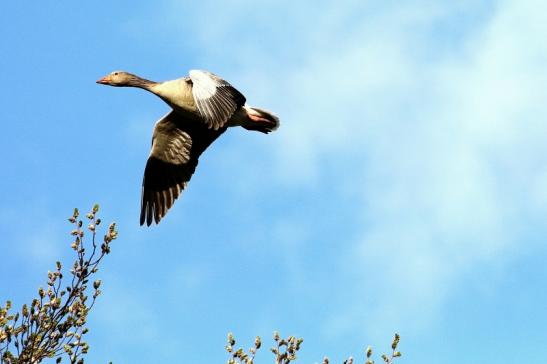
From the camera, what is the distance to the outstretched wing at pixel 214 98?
1170 centimetres

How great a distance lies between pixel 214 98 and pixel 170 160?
2986mm

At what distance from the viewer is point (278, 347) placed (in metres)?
8.25

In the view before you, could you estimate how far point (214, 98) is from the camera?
39.3 ft

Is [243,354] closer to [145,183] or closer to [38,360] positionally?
[38,360]

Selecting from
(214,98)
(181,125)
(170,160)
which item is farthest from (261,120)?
(170,160)

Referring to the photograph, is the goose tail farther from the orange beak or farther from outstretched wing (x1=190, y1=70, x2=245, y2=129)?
the orange beak

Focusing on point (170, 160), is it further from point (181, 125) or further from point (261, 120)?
point (261, 120)

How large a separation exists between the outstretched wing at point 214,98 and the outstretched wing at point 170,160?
1.87m

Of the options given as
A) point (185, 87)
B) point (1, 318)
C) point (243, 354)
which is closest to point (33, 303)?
point (1, 318)

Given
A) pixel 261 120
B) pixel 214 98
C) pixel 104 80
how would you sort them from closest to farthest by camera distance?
pixel 214 98
pixel 261 120
pixel 104 80

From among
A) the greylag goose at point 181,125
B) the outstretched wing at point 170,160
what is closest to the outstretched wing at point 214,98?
the greylag goose at point 181,125

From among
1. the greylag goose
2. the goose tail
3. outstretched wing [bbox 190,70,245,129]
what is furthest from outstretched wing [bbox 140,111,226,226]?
outstretched wing [bbox 190,70,245,129]

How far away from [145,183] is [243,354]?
7.21 metres

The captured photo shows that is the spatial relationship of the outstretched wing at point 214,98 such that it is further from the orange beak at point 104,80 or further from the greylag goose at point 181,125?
the orange beak at point 104,80
